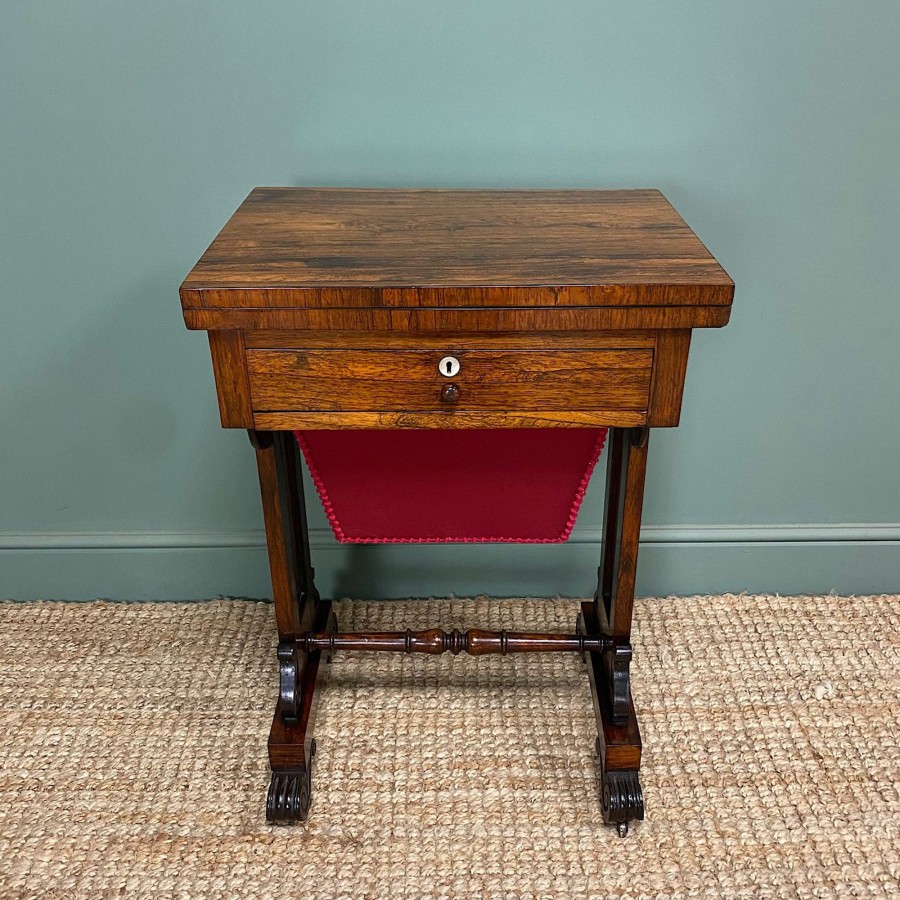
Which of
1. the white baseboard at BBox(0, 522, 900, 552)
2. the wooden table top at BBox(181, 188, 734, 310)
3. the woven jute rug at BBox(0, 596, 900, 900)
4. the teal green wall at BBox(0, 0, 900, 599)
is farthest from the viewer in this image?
the white baseboard at BBox(0, 522, 900, 552)

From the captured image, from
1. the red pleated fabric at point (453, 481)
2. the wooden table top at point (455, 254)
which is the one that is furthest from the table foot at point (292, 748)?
the wooden table top at point (455, 254)

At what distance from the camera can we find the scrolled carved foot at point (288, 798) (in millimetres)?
1418

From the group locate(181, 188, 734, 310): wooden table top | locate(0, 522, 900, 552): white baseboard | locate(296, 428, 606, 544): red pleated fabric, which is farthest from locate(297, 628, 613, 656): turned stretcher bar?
locate(181, 188, 734, 310): wooden table top

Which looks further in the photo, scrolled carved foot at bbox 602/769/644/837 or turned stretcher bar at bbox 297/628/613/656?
turned stretcher bar at bbox 297/628/613/656

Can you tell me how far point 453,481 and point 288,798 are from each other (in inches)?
22.3

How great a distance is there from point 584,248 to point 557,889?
925 mm

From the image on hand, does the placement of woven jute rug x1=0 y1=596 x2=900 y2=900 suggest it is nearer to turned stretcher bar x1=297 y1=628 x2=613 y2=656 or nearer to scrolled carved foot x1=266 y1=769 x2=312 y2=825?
scrolled carved foot x1=266 y1=769 x2=312 y2=825

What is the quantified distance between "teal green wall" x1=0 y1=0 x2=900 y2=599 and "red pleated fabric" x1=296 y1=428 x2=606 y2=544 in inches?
15.0

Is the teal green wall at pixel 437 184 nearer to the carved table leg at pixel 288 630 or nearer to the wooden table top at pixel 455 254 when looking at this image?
the wooden table top at pixel 455 254

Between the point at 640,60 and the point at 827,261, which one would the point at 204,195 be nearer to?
the point at 640,60

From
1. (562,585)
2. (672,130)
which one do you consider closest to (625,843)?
(562,585)

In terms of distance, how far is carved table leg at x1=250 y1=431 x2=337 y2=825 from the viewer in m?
1.38

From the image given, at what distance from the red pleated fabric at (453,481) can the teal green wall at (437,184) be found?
0.38 metres

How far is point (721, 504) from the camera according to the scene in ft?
6.10
